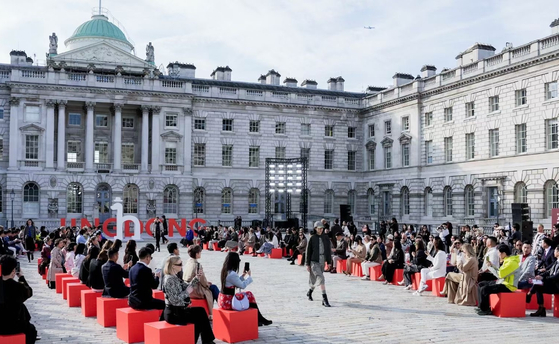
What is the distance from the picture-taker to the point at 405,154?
50.9 metres

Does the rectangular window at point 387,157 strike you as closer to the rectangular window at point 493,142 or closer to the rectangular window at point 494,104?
the rectangular window at point 493,142

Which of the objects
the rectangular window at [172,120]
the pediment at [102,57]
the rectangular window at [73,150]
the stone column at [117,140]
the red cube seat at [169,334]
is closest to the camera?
the red cube seat at [169,334]

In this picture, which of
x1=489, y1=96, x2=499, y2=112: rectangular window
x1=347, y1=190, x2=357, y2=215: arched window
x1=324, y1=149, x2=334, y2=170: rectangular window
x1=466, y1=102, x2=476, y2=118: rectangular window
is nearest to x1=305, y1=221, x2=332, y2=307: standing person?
x1=489, y1=96, x2=499, y2=112: rectangular window

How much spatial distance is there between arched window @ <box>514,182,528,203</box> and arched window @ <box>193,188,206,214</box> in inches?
1015

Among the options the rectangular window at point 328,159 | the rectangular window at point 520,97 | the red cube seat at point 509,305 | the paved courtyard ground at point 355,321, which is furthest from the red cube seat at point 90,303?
the rectangular window at point 328,159

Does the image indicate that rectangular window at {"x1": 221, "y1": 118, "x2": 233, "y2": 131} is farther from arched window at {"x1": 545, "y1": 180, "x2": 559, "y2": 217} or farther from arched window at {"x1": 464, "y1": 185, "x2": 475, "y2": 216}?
arched window at {"x1": 545, "y1": 180, "x2": 559, "y2": 217}

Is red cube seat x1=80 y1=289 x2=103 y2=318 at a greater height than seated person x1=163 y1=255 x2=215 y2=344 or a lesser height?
lesser

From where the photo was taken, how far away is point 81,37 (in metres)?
59.6

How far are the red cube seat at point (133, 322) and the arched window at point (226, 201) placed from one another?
4259cm

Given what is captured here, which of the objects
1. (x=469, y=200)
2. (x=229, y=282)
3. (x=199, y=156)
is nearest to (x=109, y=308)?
(x=229, y=282)

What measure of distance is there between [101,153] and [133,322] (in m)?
44.1

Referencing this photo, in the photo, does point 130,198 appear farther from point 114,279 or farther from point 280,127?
point 114,279

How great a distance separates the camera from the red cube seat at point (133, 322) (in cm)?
1127

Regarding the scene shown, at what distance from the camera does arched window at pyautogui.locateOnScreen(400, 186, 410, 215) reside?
50.3m
